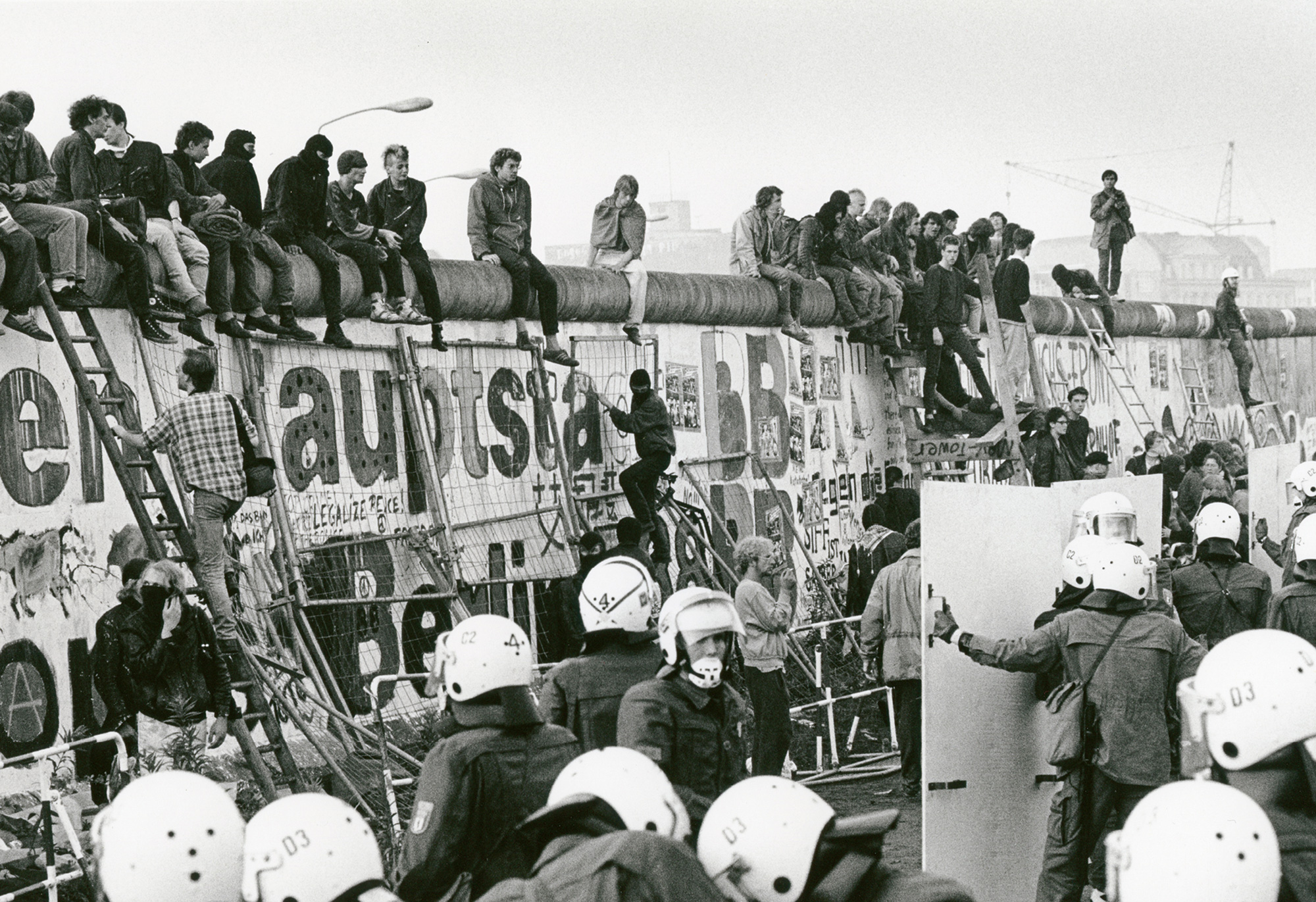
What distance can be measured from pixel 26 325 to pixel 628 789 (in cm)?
712

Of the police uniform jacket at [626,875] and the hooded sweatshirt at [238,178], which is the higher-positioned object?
the hooded sweatshirt at [238,178]

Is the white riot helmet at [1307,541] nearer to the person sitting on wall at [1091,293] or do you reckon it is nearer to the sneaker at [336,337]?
the sneaker at [336,337]

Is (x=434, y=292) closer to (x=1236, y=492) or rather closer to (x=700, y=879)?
(x=1236, y=492)

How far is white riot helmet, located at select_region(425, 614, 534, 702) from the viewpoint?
20.6ft

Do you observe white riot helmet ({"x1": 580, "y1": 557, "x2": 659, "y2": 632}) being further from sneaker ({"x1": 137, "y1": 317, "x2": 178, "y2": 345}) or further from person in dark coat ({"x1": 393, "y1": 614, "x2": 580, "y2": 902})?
sneaker ({"x1": 137, "y1": 317, "x2": 178, "y2": 345})

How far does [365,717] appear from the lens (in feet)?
44.1

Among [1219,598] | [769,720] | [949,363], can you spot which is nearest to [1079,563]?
[1219,598]

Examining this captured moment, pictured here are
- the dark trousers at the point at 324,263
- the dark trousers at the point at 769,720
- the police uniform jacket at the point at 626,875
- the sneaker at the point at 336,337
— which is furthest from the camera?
the sneaker at the point at 336,337

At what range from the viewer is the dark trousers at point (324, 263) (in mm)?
13461

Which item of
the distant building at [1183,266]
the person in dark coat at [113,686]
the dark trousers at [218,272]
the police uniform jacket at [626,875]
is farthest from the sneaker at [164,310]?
the distant building at [1183,266]

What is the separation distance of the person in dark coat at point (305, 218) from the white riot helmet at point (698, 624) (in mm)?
7112

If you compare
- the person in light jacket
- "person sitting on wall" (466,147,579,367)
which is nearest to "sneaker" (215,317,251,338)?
"person sitting on wall" (466,147,579,367)

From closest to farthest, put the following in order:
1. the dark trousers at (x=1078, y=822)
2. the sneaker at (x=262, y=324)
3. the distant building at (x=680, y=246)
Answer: the dark trousers at (x=1078, y=822)
the sneaker at (x=262, y=324)
the distant building at (x=680, y=246)

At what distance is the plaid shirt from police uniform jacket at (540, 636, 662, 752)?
A: 4.04 metres
